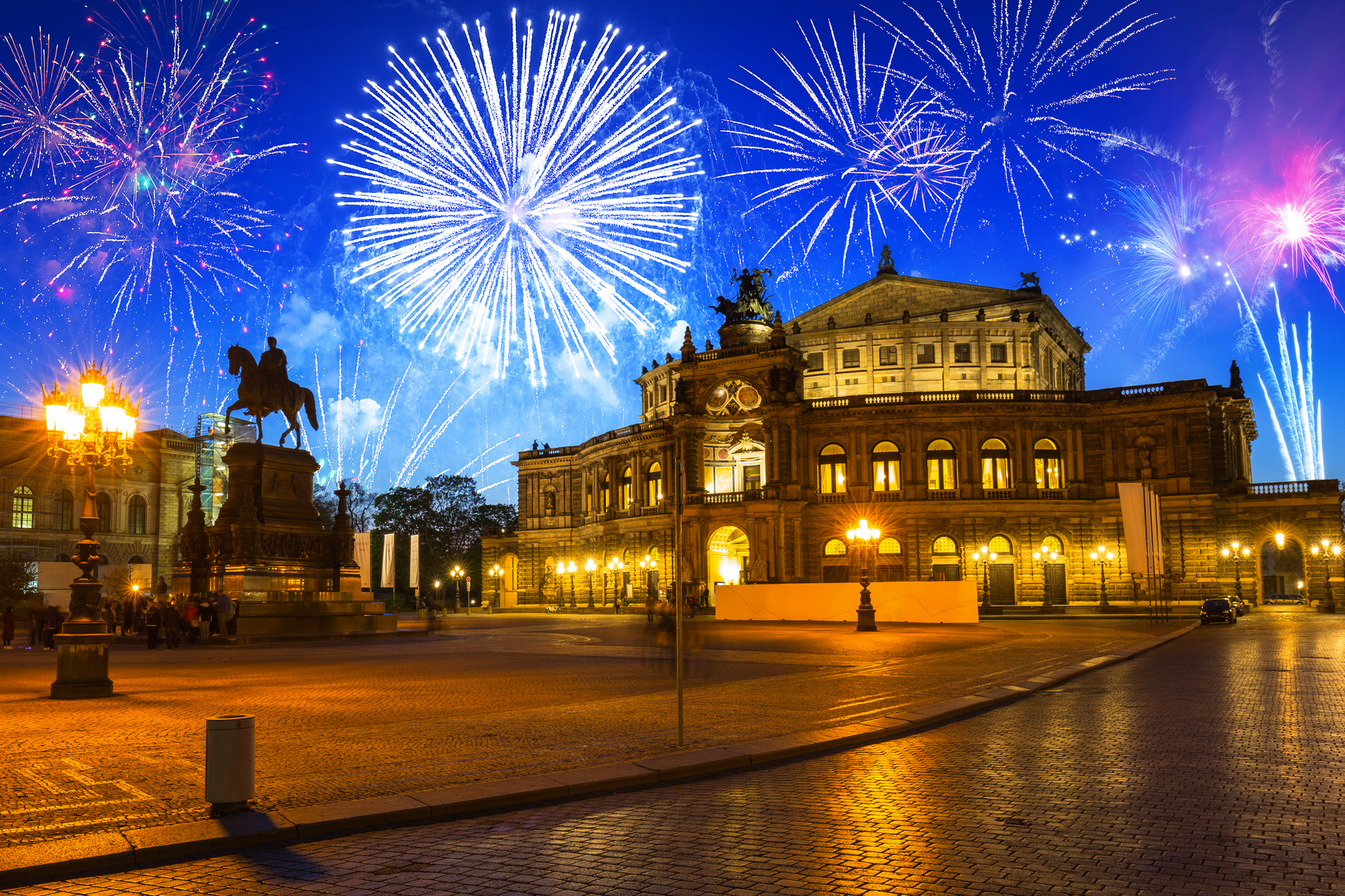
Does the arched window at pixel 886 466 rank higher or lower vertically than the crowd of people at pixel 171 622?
higher

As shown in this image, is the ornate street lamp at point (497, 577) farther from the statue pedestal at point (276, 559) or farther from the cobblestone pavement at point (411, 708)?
the cobblestone pavement at point (411, 708)

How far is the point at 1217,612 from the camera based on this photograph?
44.9 meters

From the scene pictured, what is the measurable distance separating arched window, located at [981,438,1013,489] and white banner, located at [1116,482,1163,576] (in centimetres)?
2391

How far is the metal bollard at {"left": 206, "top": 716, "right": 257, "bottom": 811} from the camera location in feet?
27.8

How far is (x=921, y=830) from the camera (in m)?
8.16

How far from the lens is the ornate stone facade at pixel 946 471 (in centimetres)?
6556

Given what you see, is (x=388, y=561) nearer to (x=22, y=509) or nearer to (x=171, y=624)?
(x=171, y=624)

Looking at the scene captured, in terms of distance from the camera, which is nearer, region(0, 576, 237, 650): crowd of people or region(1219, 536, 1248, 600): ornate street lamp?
region(0, 576, 237, 650): crowd of people

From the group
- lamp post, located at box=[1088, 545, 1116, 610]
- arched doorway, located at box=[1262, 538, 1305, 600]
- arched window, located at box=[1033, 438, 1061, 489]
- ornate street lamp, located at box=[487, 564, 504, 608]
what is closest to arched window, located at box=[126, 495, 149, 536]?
ornate street lamp, located at box=[487, 564, 504, 608]

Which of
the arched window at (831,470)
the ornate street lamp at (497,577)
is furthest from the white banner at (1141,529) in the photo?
the ornate street lamp at (497,577)

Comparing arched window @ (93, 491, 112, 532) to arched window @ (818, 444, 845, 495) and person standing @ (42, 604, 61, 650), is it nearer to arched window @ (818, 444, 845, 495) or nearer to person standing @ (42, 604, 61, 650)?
person standing @ (42, 604, 61, 650)

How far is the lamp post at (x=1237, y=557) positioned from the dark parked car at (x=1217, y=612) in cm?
1966

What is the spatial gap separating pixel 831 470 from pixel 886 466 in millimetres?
3857

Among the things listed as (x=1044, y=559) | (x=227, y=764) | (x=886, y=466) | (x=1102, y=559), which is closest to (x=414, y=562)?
(x=886, y=466)
